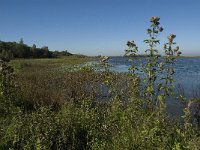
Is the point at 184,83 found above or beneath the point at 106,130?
beneath

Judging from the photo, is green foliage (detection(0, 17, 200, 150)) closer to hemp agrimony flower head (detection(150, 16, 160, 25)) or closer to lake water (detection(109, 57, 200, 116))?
hemp agrimony flower head (detection(150, 16, 160, 25))

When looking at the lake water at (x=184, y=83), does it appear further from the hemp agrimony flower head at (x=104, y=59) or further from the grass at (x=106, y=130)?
the grass at (x=106, y=130)

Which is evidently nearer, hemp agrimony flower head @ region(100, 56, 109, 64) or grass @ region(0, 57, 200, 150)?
grass @ region(0, 57, 200, 150)

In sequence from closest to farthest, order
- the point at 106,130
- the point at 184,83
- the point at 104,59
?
the point at 106,130, the point at 104,59, the point at 184,83

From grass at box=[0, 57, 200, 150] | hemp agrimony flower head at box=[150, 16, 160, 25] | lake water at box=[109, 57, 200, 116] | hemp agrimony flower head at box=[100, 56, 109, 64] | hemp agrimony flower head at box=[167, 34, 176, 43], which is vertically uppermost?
hemp agrimony flower head at box=[150, 16, 160, 25]

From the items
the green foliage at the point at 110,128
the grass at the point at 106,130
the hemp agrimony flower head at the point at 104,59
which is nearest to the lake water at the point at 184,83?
the hemp agrimony flower head at the point at 104,59

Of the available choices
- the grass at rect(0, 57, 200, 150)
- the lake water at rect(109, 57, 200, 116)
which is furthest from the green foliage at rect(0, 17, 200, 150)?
the lake water at rect(109, 57, 200, 116)

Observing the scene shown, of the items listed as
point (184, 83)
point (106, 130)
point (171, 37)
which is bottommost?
point (184, 83)

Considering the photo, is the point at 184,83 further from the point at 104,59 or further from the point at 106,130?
the point at 106,130

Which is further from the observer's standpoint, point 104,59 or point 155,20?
point 104,59

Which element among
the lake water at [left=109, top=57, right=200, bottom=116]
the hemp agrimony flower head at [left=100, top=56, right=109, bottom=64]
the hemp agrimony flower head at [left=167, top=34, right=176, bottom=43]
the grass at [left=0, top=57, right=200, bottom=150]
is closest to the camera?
the grass at [left=0, top=57, right=200, bottom=150]

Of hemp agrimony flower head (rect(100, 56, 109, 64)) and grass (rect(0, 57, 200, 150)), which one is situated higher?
hemp agrimony flower head (rect(100, 56, 109, 64))

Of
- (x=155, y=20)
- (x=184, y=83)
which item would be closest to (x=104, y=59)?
(x=155, y=20)

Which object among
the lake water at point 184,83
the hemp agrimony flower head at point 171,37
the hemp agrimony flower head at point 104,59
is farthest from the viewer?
the lake water at point 184,83
